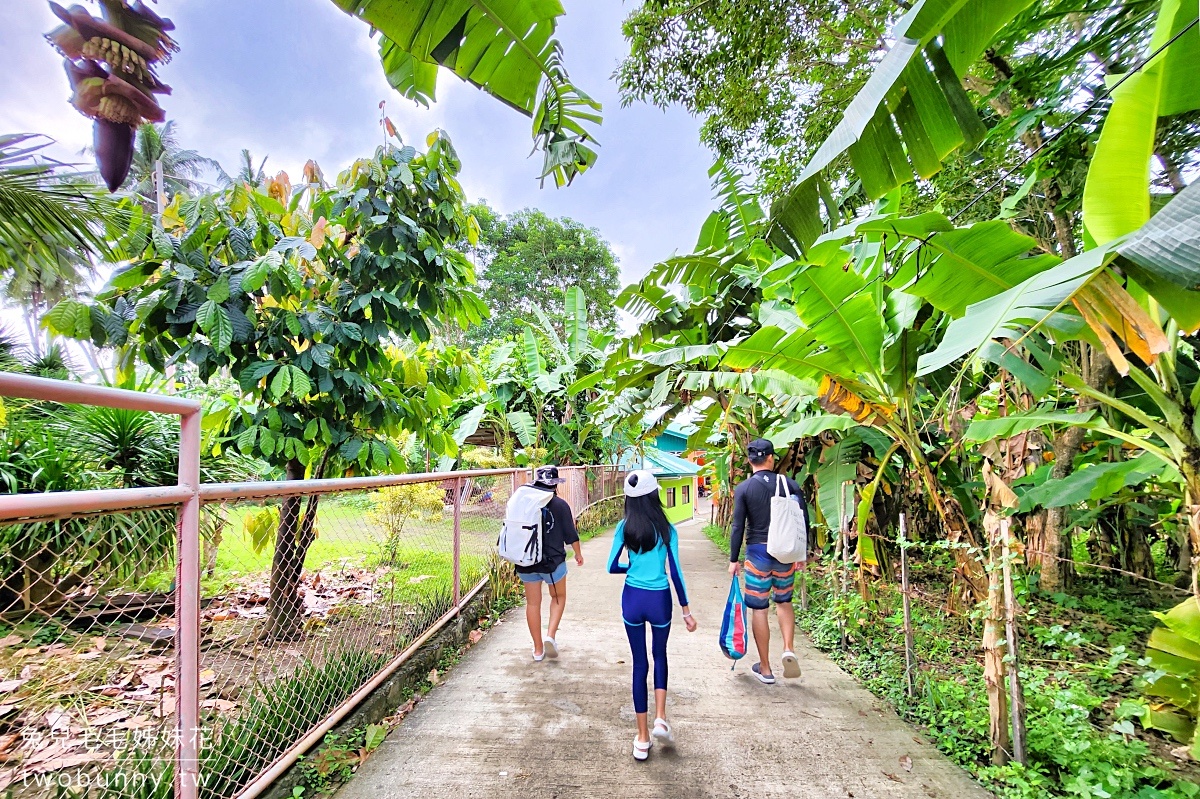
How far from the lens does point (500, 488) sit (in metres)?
5.62

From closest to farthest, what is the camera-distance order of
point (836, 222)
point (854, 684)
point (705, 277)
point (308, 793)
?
point (836, 222)
point (308, 793)
point (854, 684)
point (705, 277)

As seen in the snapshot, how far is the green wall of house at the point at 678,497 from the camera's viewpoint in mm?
21109

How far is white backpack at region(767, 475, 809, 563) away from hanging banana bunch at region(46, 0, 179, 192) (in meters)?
3.46

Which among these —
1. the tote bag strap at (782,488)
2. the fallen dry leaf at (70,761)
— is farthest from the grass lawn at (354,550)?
the tote bag strap at (782,488)

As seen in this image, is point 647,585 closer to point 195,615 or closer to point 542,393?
point 195,615

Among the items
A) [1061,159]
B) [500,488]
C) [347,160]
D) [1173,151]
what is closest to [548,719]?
[500,488]

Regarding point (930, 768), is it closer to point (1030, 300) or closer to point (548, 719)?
point (548, 719)

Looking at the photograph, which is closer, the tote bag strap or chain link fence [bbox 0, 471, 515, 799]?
chain link fence [bbox 0, 471, 515, 799]

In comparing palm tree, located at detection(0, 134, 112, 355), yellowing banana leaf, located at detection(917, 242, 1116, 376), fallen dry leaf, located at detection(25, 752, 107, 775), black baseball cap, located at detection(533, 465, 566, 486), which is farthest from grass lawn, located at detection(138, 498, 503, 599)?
yellowing banana leaf, located at detection(917, 242, 1116, 376)

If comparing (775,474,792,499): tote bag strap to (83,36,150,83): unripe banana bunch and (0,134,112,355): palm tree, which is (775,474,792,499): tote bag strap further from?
(0,134,112,355): palm tree

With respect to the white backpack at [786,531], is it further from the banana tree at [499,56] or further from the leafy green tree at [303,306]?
the leafy green tree at [303,306]

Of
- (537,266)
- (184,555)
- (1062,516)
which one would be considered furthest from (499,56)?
(537,266)

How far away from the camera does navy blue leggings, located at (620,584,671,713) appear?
265cm

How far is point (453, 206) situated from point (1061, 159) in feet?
13.7
